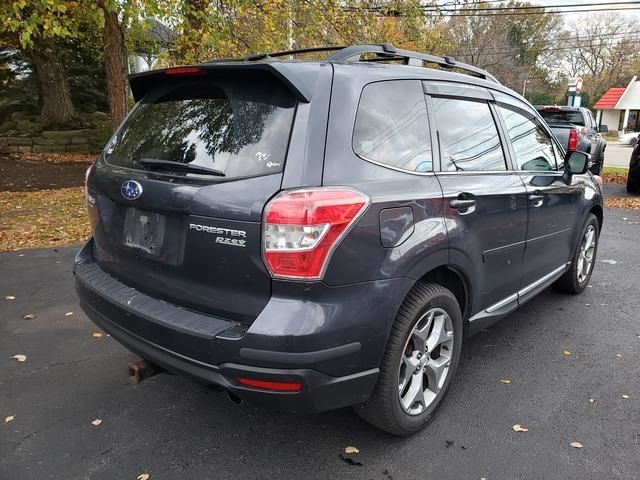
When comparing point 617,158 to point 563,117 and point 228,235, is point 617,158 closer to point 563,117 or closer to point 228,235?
point 563,117

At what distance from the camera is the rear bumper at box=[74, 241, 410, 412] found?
2.01 meters

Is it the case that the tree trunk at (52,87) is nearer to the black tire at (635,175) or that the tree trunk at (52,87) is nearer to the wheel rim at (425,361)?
the black tire at (635,175)

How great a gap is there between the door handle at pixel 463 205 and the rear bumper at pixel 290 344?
59 centimetres

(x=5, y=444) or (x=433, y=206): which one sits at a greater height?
(x=433, y=206)

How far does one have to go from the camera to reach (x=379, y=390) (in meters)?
2.35

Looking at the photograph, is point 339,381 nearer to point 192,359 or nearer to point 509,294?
point 192,359

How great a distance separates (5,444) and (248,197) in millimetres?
1826

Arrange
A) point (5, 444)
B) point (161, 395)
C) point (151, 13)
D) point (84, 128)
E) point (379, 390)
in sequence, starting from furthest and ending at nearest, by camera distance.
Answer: point (84, 128)
point (151, 13)
point (161, 395)
point (5, 444)
point (379, 390)

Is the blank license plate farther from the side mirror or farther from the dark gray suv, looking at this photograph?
the side mirror

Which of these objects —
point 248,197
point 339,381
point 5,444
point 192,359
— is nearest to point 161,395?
point 5,444

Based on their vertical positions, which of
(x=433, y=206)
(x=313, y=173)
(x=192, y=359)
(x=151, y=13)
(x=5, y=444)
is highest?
(x=151, y=13)

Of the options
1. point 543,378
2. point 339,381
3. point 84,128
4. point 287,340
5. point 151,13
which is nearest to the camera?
point 287,340

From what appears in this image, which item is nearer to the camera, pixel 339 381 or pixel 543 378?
pixel 339 381

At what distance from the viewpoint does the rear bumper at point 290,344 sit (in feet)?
6.59
